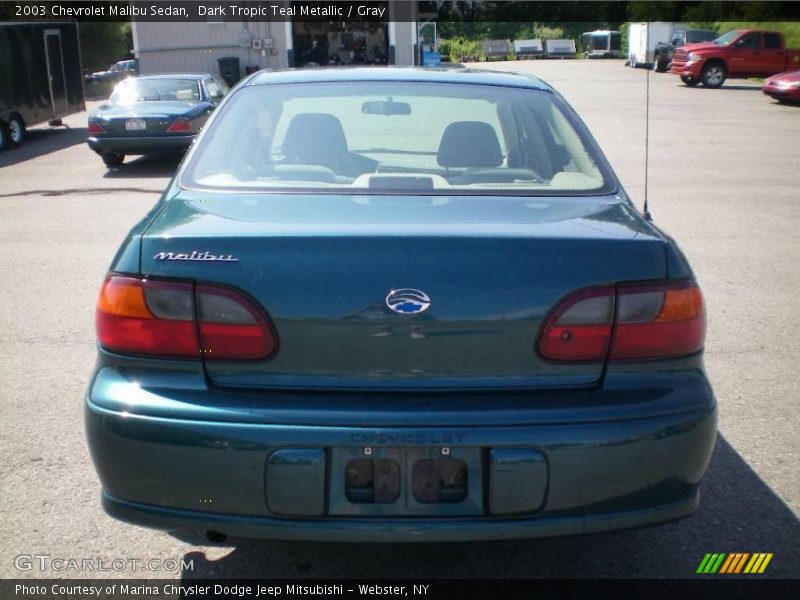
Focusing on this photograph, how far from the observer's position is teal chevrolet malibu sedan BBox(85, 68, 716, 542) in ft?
7.53

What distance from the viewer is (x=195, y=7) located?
Result: 28.0 m

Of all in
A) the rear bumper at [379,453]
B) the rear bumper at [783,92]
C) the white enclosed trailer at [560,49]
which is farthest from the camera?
the white enclosed trailer at [560,49]

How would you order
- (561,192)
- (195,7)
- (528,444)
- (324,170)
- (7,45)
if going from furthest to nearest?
1. (195,7)
2. (7,45)
3. (324,170)
4. (561,192)
5. (528,444)

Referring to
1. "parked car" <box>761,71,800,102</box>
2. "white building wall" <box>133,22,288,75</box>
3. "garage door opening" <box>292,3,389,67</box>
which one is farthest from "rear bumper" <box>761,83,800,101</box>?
"white building wall" <box>133,22,288,75</box>

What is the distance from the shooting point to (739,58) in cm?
2984

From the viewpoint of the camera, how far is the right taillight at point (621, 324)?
94.0 inches

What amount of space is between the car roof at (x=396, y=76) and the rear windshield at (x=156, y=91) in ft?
33.7

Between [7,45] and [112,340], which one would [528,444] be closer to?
[112,340]

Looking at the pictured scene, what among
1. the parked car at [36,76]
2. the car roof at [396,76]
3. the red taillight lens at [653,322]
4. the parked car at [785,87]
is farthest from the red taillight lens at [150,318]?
the parked car at [785,87]

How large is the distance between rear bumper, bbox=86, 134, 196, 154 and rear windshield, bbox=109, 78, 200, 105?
0.96 m

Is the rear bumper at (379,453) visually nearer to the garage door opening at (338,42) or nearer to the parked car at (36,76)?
the parked car at (36,76)

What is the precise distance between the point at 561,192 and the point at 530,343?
0.83m

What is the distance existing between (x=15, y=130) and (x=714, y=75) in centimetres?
2353

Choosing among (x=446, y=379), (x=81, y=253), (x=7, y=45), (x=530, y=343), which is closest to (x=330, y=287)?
(x=446, y=379)
